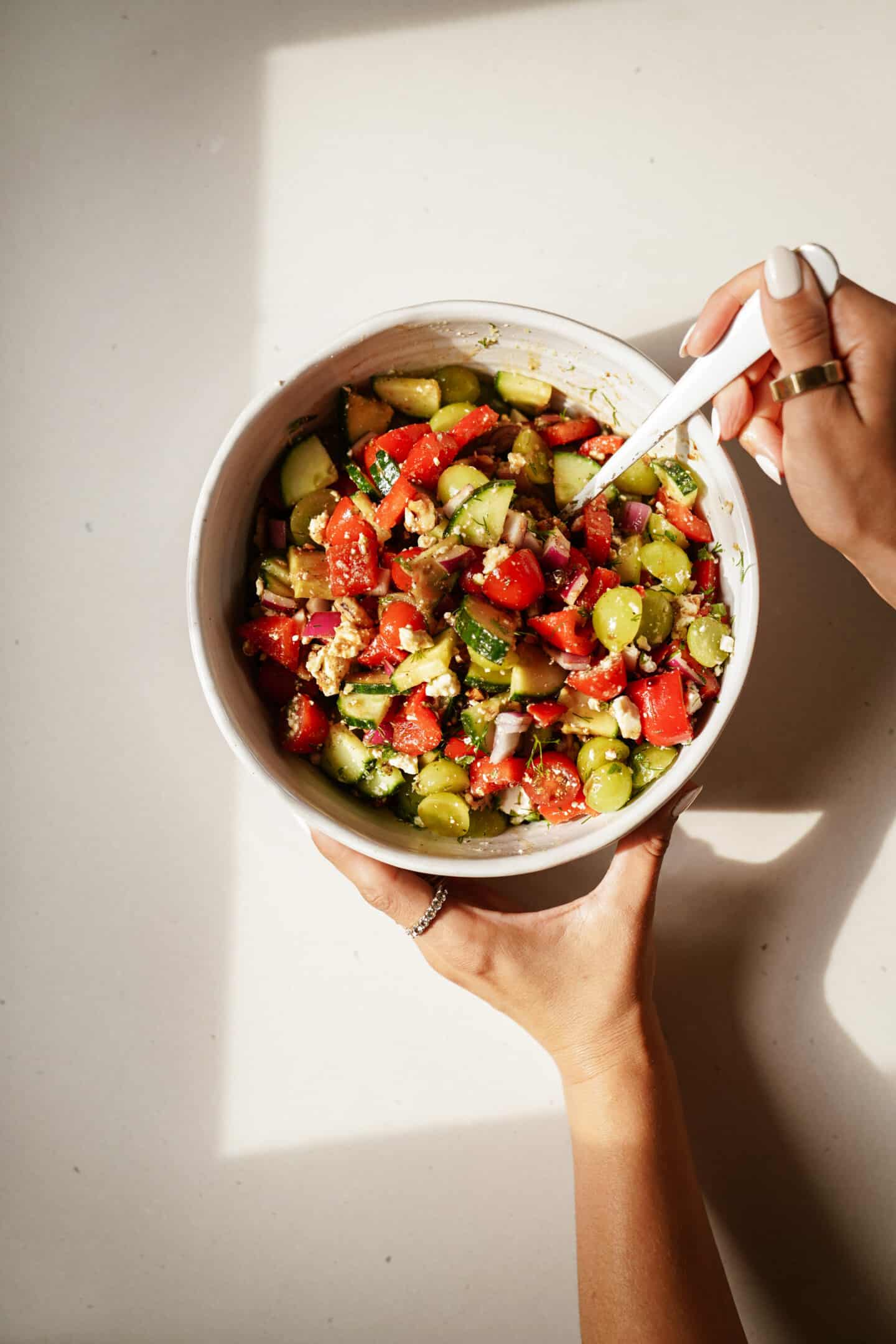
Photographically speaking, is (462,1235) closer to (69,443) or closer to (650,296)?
(69,443)

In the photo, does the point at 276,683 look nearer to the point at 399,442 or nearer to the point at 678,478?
the point at 399,442

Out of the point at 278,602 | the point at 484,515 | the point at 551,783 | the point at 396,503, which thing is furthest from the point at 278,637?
the point at 551,783

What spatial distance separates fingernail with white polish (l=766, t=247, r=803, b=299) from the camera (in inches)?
43.4

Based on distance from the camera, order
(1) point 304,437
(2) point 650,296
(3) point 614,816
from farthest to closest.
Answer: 1. (2) point 650,296
2. (1) point 304,437
3. (3) point 614,816

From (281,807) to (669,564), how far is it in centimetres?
89

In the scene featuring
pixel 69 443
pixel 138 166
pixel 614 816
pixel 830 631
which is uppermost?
pixel 138 166

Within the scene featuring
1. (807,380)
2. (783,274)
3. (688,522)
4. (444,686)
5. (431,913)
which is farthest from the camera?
(431,913)

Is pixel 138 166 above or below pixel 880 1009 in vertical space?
above

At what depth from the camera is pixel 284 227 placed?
1.77 metres

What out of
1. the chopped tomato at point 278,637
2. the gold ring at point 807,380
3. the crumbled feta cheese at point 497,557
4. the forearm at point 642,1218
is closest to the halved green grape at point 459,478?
the crumbled feta cheese at point 497,557

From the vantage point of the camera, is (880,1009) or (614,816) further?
(880,1009)

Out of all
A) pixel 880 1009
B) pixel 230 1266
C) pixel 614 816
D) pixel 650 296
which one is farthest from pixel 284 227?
pixel 230 1266

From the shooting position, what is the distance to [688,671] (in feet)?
4.43

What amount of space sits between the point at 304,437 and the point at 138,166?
32.4 inches
